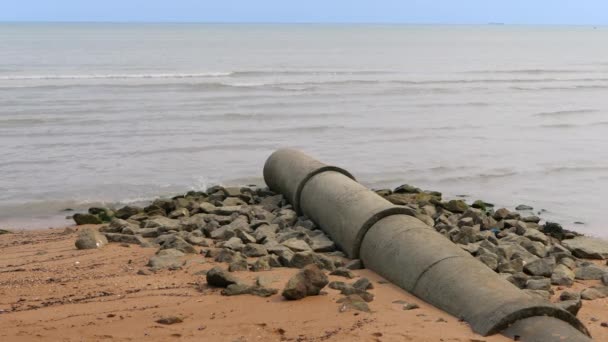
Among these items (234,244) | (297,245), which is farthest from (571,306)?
(234,244)

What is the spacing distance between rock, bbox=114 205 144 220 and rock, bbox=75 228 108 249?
2.01m

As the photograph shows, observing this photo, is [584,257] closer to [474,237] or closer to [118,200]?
[474,237]

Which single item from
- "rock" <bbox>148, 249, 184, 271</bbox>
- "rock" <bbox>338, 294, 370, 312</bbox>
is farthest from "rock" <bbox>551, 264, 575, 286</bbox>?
"rock" <bbox>148, 249, 184, 271</bbox>

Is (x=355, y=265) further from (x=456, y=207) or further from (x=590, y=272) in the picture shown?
(x=456, y=207)

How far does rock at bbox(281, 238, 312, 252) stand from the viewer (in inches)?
390

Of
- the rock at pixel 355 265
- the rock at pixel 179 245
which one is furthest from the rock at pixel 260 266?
the rock at pixel 179 245

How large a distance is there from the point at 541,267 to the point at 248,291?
3.27m

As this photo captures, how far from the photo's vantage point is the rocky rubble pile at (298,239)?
28.0 ft

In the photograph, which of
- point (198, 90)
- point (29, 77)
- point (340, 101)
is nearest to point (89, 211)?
point (340, 101)

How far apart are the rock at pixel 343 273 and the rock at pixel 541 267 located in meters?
1.94

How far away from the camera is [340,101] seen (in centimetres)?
3103

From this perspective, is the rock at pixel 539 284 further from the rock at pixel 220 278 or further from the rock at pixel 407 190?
the rock at pixel 407 190

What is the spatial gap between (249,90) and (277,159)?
22290 millimetres

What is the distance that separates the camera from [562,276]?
898 cm
